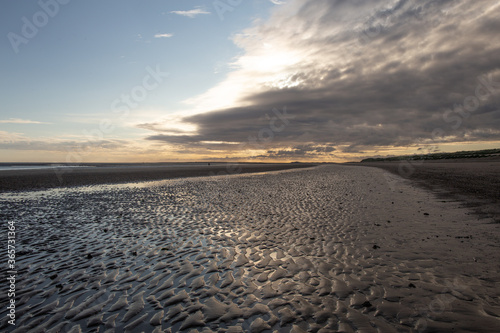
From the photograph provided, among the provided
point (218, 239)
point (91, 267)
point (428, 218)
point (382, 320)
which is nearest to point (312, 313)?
point (382, 320)

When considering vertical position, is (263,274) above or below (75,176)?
below

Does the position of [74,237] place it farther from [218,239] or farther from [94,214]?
[218,239]

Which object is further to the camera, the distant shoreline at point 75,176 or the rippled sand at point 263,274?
the distant shoreline at point 75,176

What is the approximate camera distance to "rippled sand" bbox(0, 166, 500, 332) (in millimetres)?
4918

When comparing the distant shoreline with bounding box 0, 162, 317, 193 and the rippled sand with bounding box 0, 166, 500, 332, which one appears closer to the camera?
the rippled sand with bounding box 0, 166, 500, 332

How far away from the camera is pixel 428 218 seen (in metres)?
12.5

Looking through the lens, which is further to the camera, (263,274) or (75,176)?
(75,176)

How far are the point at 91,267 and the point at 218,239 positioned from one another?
4.39m

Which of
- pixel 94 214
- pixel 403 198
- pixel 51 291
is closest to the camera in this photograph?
pixel 51 291

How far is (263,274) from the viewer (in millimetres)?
7012

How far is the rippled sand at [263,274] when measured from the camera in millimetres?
4918

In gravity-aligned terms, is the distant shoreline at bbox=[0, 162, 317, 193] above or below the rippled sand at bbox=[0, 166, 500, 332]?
above

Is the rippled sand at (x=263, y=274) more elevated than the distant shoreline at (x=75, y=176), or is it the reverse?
the distant shoreline at (x=75, y=176)

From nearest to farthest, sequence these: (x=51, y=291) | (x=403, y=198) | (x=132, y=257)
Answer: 1. (x=51, y=291)
2. (x=132, y=257)
3. (x=403, y=198)
